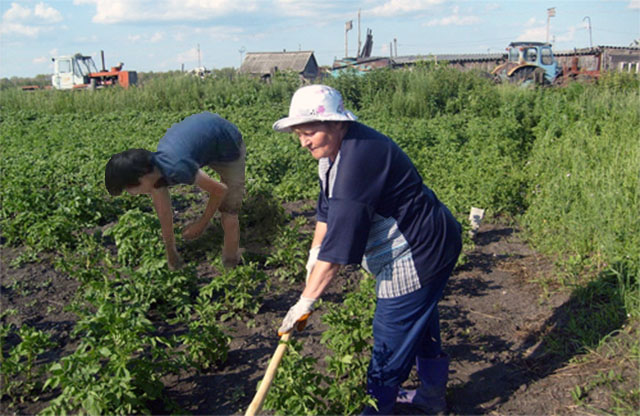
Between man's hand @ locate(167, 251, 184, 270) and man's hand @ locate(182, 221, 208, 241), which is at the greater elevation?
man's hand @ locate(182, 221, 208, 241)

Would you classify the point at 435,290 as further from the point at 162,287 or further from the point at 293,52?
the point at 293,52

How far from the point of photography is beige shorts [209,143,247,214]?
4172mm

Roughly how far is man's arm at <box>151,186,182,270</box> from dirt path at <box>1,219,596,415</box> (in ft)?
2.50

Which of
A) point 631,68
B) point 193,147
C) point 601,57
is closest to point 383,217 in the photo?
point 193,147

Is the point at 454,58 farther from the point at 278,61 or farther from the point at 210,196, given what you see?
the point at 210,196

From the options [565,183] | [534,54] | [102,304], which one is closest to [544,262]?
[565,183]

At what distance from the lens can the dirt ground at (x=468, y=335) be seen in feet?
9.38

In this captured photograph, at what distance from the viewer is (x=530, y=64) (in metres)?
18.7

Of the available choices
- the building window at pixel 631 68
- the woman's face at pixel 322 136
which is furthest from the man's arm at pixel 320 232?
the building window at pixel 631 68

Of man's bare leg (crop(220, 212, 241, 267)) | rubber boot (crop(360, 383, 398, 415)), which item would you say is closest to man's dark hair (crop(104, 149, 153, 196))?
man's bare leg (crop(220, 212, 241, 267))

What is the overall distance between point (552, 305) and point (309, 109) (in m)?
2.53

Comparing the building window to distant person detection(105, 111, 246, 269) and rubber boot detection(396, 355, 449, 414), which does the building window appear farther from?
rubber boot detection(396, 355, 449, 414)

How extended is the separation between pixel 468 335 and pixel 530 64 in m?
17.3

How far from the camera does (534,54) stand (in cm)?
2020
